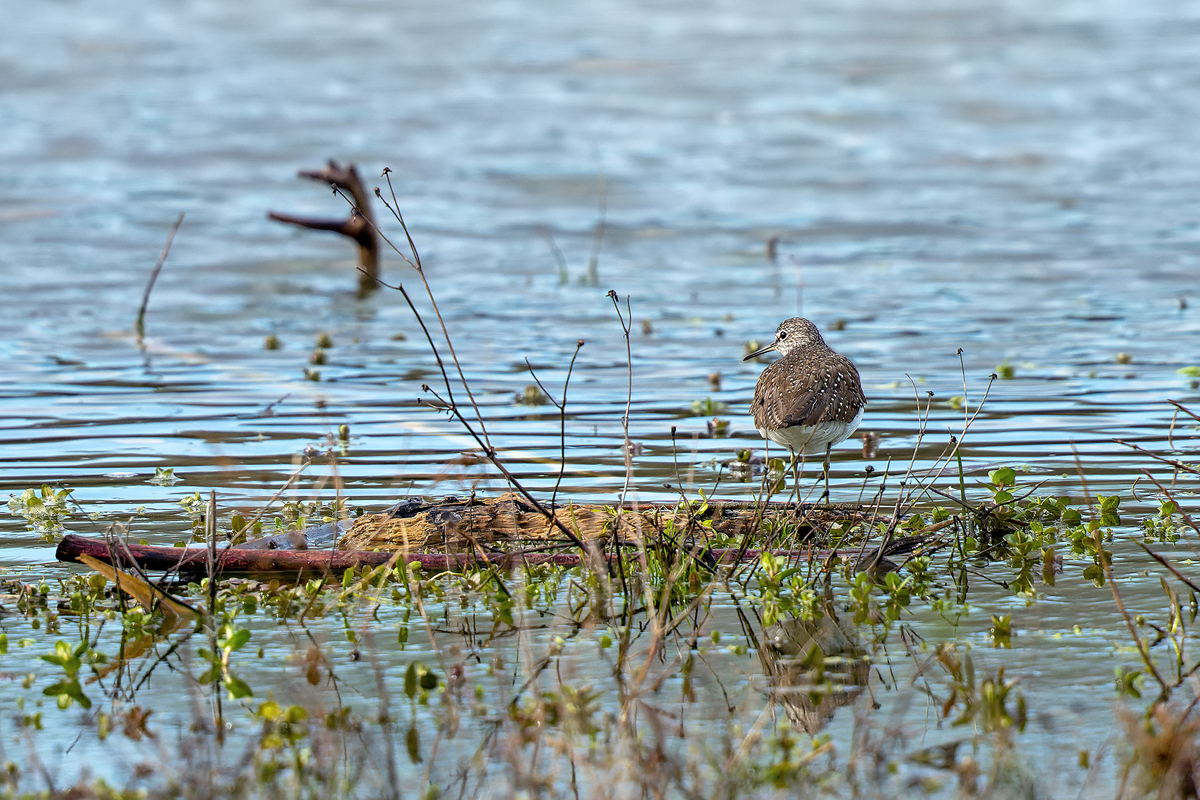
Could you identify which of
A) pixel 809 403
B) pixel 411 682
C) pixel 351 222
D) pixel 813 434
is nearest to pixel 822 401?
pixel 809 403

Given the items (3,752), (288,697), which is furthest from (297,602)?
(3,752)

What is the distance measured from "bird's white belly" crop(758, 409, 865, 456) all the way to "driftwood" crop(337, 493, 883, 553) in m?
0.44

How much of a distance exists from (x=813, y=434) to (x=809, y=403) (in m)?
0.20

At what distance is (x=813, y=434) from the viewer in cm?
729

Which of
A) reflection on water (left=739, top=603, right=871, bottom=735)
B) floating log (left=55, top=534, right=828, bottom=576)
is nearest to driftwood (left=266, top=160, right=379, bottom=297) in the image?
floating log (left=55, top=534, right=828, bottom=576)

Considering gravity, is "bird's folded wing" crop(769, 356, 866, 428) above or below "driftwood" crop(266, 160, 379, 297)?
below

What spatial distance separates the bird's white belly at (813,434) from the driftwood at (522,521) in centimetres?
44

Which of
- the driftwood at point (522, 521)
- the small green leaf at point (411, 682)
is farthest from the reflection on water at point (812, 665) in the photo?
the small green leaf at point (411, 682)

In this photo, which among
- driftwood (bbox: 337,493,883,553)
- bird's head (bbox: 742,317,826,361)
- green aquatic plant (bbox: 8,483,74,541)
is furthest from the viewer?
bird's head (bbox: 742,317,826,361)

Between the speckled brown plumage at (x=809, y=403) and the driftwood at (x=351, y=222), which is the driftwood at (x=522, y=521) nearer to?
the speckled brown plumage at (x=809, y=403)

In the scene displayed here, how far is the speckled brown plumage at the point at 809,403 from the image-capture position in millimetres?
7410

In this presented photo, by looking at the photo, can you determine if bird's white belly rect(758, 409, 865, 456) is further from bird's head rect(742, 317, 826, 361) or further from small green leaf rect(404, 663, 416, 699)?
small green leaf rect(404, 663, 416, 699)

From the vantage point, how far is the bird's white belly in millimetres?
7453

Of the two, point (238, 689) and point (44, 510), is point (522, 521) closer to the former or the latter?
point (44, 510)
